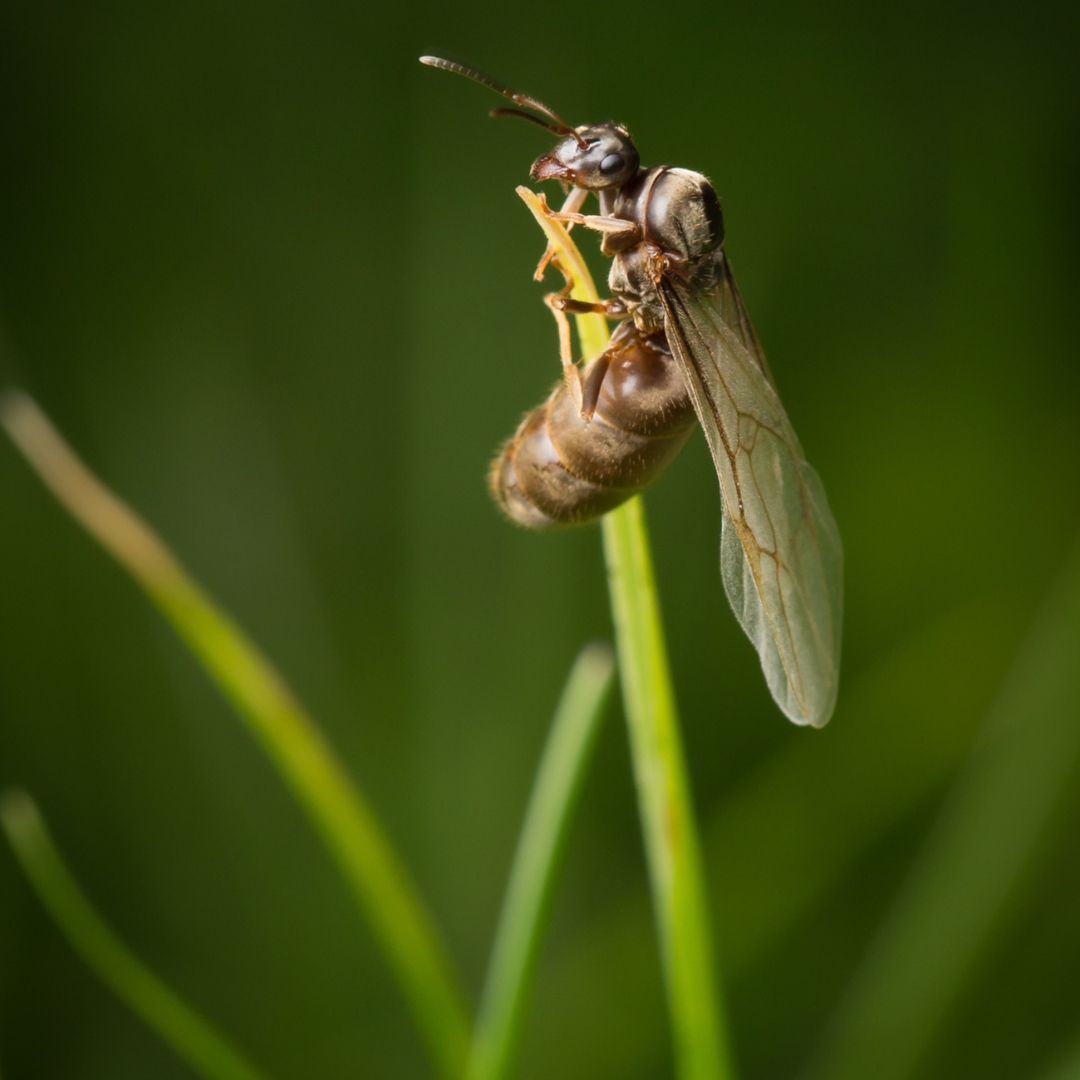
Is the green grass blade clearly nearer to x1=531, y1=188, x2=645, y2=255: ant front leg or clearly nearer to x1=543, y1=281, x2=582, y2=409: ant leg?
x1=543, y1=281, x2=582, y2=409: ant leg

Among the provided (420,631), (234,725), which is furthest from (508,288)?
(234,725)

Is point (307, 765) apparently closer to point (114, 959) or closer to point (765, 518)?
point (114, 959)

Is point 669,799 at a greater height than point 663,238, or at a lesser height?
lesser

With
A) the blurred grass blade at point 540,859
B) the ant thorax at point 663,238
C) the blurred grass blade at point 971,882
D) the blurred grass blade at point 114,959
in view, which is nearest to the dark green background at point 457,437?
the blurred grass blade at point 971,882

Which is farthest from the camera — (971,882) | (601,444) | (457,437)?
(457,437)

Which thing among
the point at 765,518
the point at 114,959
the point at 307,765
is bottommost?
the point at 114,959

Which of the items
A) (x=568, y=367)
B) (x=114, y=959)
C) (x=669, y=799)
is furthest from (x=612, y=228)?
(x=114, y=959)
